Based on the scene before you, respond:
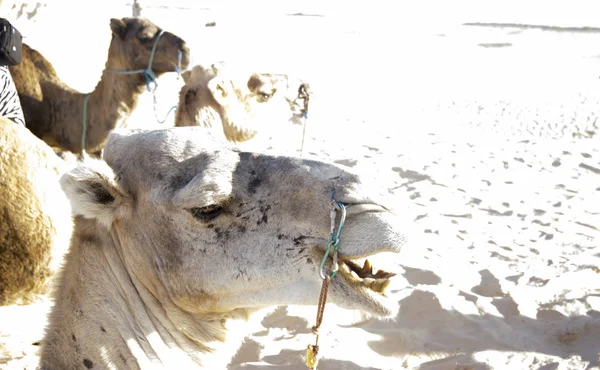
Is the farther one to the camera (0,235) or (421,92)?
(421,92)

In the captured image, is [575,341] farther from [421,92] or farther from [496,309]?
[421,92]

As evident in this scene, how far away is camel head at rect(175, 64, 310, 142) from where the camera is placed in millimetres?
4863


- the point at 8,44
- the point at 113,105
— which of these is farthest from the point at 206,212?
the point at 113,105

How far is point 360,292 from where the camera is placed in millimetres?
1961

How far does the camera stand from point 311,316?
4324 mm

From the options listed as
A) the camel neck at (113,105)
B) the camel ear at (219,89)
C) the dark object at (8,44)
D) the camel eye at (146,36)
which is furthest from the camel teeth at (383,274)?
the camel eye at (146,36)

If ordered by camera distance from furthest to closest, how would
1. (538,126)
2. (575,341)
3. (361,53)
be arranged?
(361,53) < (538,126) < (575,341)

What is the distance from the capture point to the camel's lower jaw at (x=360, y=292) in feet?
6.43

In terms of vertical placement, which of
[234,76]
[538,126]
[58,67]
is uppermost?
[234,76]

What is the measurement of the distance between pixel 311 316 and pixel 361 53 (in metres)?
18.9

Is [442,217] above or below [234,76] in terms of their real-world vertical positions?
below

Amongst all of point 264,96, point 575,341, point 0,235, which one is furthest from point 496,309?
point 0,235

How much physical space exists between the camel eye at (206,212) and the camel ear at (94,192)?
29cm

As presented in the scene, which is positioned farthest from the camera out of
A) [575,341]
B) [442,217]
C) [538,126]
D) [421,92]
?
[421,92]
